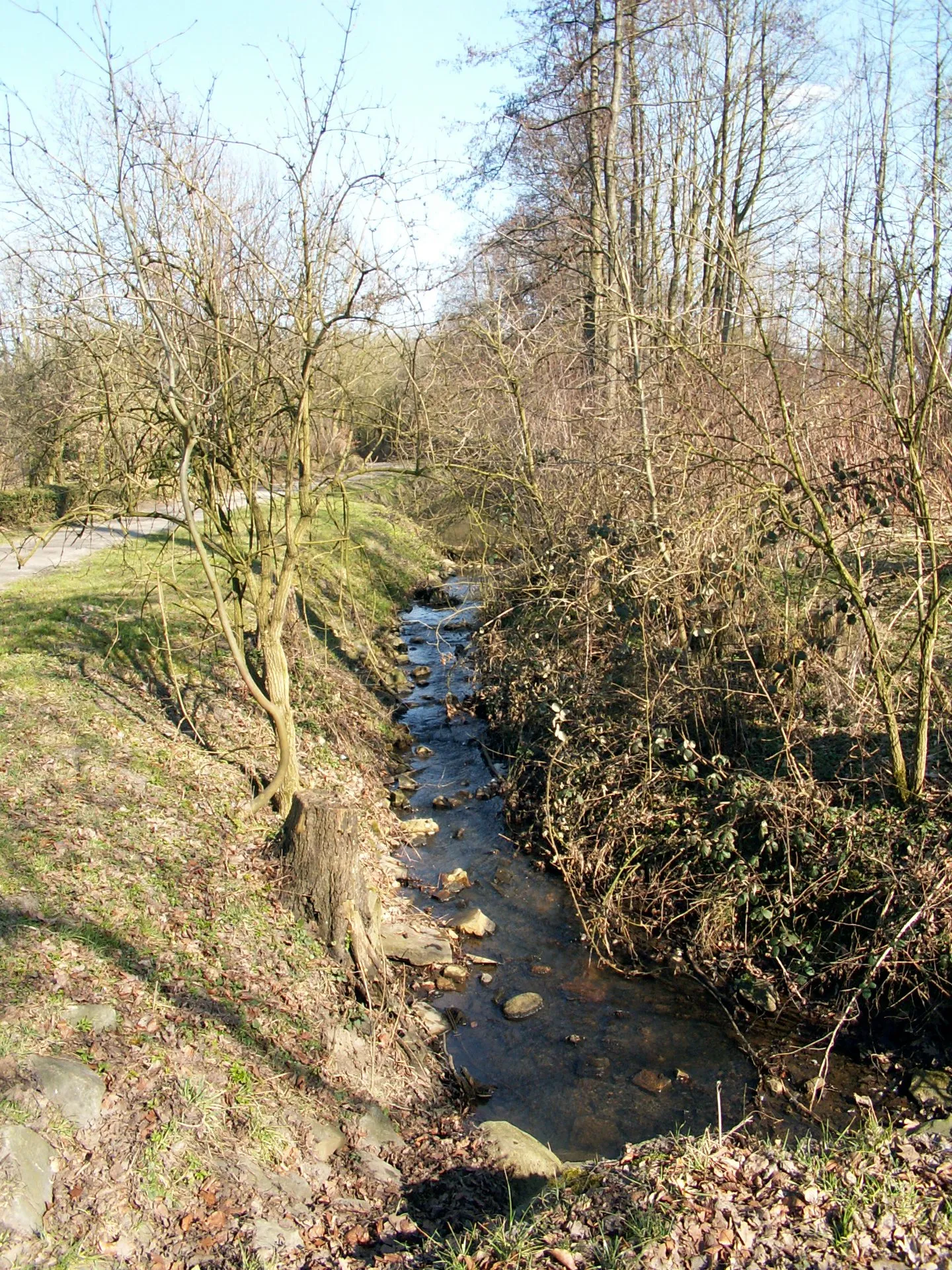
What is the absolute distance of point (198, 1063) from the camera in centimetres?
443

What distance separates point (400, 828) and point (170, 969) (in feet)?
12.9

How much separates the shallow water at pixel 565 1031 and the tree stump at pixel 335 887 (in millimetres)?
837

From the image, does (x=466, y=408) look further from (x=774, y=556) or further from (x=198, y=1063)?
(x=198, y=1063)

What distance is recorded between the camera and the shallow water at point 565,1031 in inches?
210

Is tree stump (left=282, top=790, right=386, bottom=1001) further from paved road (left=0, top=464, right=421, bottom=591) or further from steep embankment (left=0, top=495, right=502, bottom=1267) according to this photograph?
paved road (left=0, top=464, right=421, bottom=591)

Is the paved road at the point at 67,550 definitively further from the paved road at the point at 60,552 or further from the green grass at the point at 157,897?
the green grass at the point at 157,897

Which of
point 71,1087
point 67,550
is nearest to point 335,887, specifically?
point 71,1087

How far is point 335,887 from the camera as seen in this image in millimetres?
6055

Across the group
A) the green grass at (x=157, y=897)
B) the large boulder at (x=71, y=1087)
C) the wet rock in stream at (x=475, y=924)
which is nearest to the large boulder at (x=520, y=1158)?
the green grass at (x=157, y=897)

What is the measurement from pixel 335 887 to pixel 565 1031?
1834 millimetres

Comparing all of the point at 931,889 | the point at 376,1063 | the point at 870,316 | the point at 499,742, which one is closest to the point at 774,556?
the point at 870,316

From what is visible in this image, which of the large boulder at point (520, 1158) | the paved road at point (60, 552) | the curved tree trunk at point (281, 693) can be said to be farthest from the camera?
the paved road at point (60, 552)

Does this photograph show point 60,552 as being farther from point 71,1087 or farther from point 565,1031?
point 71,1087

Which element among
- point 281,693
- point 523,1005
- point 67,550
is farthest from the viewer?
point 67,550
